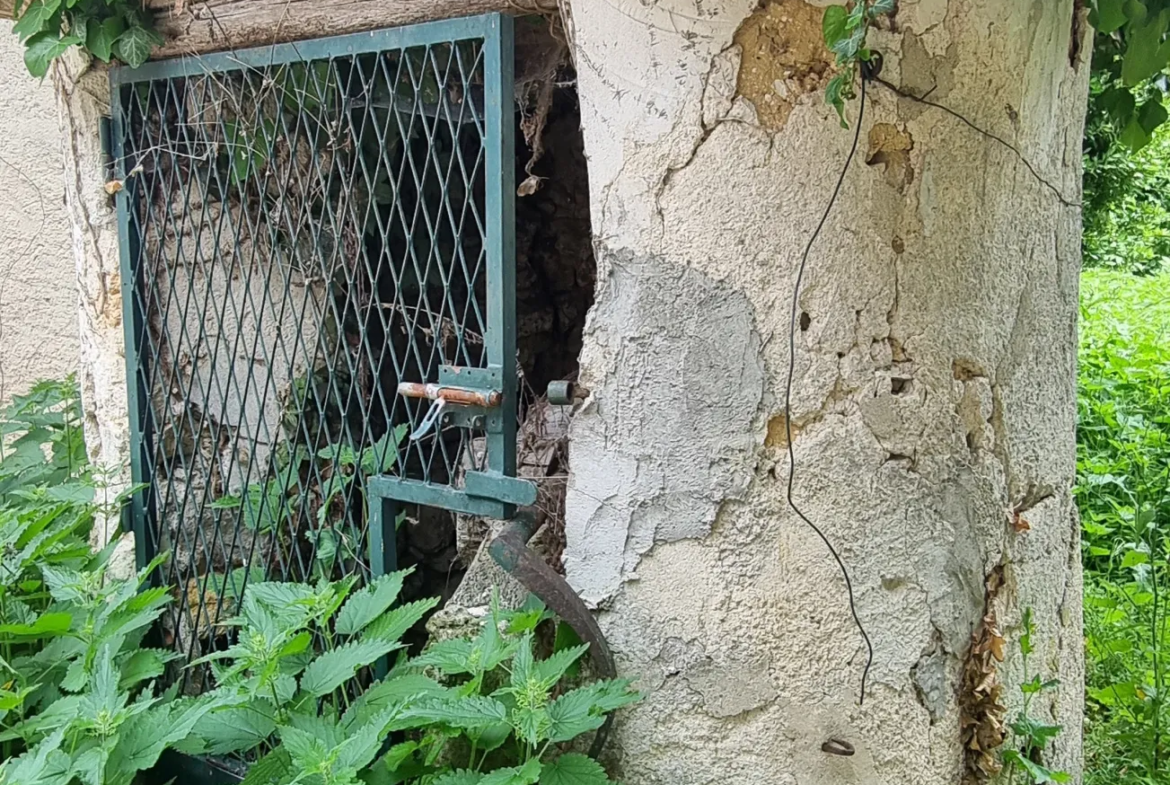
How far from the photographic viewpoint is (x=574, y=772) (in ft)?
5.66

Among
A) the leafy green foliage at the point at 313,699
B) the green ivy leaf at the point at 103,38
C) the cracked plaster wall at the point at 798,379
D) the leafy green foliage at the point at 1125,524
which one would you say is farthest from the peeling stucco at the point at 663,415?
the green ivy leaf at the point at 103,38

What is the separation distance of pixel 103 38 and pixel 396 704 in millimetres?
1880

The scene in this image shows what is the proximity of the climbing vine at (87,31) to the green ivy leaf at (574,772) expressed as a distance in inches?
80.4

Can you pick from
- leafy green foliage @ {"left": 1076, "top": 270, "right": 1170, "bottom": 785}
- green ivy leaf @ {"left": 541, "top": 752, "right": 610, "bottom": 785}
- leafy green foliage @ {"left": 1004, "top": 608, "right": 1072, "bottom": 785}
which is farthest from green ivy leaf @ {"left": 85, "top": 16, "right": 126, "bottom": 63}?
leafy green foliage @ {"left": 1076, "top": 270, "right": 1170, "bottom": 785}

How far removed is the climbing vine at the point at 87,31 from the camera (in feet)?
8.08

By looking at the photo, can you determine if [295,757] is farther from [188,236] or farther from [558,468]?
[188,236]

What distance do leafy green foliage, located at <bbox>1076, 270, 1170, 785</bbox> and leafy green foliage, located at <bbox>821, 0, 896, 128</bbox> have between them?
5.31 ft

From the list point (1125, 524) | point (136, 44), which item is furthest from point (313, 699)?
point (1125, 524)

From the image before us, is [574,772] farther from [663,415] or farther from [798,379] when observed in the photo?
[798,379]

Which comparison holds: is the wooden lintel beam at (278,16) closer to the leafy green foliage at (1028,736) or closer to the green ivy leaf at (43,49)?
the green ivy leaf at (43,49)

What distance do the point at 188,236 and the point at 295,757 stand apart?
1.64 meters

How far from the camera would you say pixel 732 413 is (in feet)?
5.90

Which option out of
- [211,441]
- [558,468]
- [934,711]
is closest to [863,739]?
[934,711]

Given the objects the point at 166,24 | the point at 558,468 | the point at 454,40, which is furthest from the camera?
the point at 166,24
